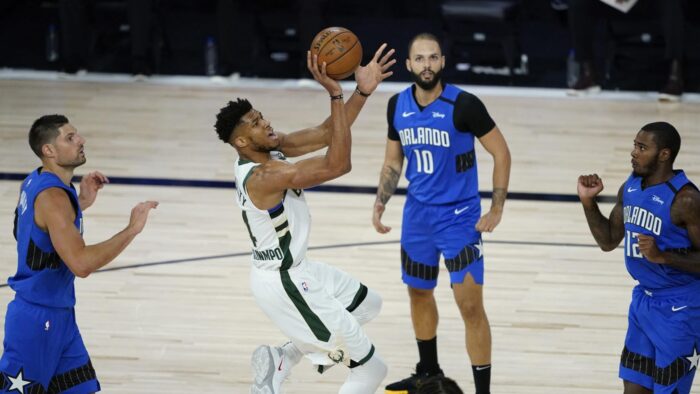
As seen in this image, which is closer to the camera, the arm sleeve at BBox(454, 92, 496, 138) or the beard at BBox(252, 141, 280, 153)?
the beard at BBox(252, 141, 280, 153)

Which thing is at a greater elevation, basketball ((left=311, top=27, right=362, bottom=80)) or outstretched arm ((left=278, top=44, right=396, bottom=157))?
basketball ((left=311, top=27, right=362, bottom=80))

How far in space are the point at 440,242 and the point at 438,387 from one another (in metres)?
2.71

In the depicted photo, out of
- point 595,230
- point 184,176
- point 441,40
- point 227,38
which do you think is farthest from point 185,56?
point 595,230

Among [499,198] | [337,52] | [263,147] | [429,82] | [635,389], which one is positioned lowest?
[635,389]

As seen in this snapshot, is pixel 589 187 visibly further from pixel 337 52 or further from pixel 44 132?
pixel 44 132

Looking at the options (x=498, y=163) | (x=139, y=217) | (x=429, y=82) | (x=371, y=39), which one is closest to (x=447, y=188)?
(x=498, y=163)

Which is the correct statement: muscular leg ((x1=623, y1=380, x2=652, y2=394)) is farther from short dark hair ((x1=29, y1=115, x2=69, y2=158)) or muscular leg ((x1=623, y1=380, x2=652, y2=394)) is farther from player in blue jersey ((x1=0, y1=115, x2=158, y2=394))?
short dark hair ((x1=29, y1=115, x2=69, y2=158))

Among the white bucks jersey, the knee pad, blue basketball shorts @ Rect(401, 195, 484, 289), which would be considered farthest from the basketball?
the knee pad

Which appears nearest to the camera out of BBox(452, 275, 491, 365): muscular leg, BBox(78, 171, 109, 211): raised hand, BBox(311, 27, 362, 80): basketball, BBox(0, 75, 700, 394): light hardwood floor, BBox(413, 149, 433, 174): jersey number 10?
BBox(311, 27, 362, 80): basketball

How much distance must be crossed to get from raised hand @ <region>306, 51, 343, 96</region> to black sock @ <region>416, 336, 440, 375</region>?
1.77m

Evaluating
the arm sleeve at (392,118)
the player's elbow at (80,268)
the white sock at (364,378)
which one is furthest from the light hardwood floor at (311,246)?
the player's elbow at (80,268)

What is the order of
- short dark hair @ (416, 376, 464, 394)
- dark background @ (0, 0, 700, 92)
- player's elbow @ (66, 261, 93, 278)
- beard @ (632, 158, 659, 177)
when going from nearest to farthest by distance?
short dark hair @ (416, 376, 464, 394)
player's elbow @ (66, 261, 93, 278)
beard @ (632, 158, 659, 177)
dark background @ (0, 0, 700, 92)

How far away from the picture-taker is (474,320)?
20.5ft

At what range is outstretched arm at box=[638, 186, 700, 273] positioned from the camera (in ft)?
17.0
